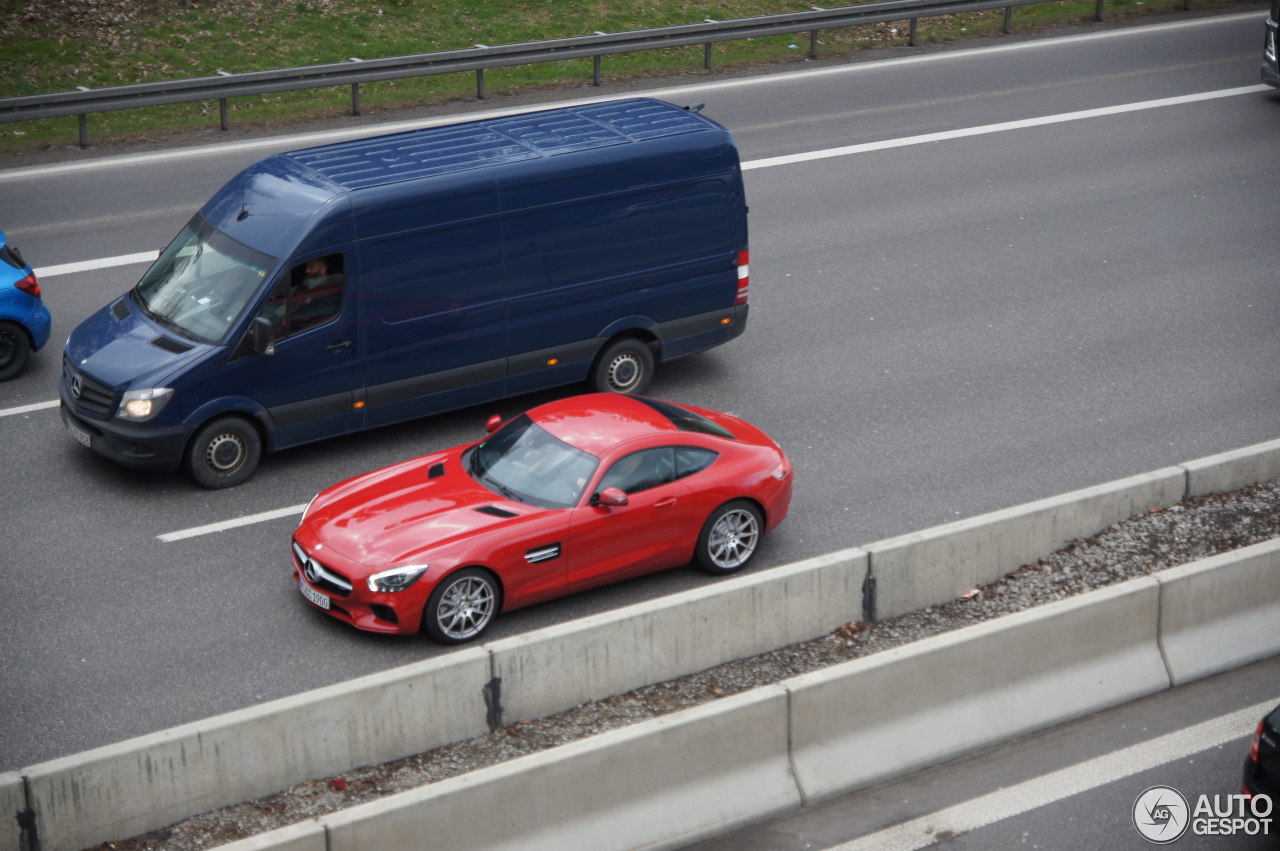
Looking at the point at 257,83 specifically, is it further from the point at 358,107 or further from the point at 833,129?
the point at 833,129

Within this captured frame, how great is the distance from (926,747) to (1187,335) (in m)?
7.74

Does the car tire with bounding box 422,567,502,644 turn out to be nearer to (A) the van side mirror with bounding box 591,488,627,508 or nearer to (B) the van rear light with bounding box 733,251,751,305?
(A) the van side mirror with bounding box 591,488,627,508

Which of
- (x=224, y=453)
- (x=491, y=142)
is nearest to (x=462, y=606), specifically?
(x=224, y=453)

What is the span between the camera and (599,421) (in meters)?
10.4

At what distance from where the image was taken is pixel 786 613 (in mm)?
9305

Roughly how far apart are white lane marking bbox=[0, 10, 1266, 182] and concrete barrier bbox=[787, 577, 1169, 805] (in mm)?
11226

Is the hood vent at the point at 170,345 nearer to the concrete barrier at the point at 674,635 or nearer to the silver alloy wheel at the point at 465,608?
the silver alloy wheel at the point at 465,608

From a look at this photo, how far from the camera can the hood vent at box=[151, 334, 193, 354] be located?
11289mm

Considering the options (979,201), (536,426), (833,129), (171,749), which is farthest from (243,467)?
(833,129)

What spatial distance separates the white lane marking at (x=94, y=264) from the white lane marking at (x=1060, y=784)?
10.9m

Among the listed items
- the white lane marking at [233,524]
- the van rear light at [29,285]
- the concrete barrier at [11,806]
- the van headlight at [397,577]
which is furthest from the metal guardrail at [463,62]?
the concrete barrier at [11,806]

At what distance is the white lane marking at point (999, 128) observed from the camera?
766 inches

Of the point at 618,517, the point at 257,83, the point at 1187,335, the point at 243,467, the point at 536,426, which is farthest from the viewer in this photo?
the point at 257,83

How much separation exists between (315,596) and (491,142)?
15.5 ft
